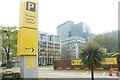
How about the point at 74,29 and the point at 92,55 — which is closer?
the point at 92,55

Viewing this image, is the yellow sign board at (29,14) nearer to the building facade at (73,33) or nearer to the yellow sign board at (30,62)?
the yellow sign board at (30,62)

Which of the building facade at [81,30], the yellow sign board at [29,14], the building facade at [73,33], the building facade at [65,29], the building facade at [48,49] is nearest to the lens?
the yellow sign board at [29,14]

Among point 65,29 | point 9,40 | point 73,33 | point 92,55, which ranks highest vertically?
point 65,29

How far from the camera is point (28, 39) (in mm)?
14484

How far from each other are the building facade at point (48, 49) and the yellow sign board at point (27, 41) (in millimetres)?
72832

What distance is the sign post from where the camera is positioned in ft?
46.9

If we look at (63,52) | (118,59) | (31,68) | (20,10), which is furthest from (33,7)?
(63,52)

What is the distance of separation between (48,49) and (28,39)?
8225cm

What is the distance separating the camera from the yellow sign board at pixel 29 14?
14.4 m

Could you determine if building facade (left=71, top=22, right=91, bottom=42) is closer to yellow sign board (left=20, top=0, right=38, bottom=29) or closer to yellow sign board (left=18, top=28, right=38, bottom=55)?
yellow sign board (left=20, top=0, right=38, bottom=29)

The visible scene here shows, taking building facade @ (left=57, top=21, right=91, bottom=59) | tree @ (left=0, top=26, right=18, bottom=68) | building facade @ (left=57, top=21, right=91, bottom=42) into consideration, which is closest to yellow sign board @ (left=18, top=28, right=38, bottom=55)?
tree @ (left=0, top=26, right=18, bottom=68)

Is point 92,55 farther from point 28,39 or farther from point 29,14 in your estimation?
point 29,14

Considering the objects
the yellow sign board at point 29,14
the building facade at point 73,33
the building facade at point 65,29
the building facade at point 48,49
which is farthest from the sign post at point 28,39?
the building facade at point 65,29

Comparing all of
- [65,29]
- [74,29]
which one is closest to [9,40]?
[74,29]
